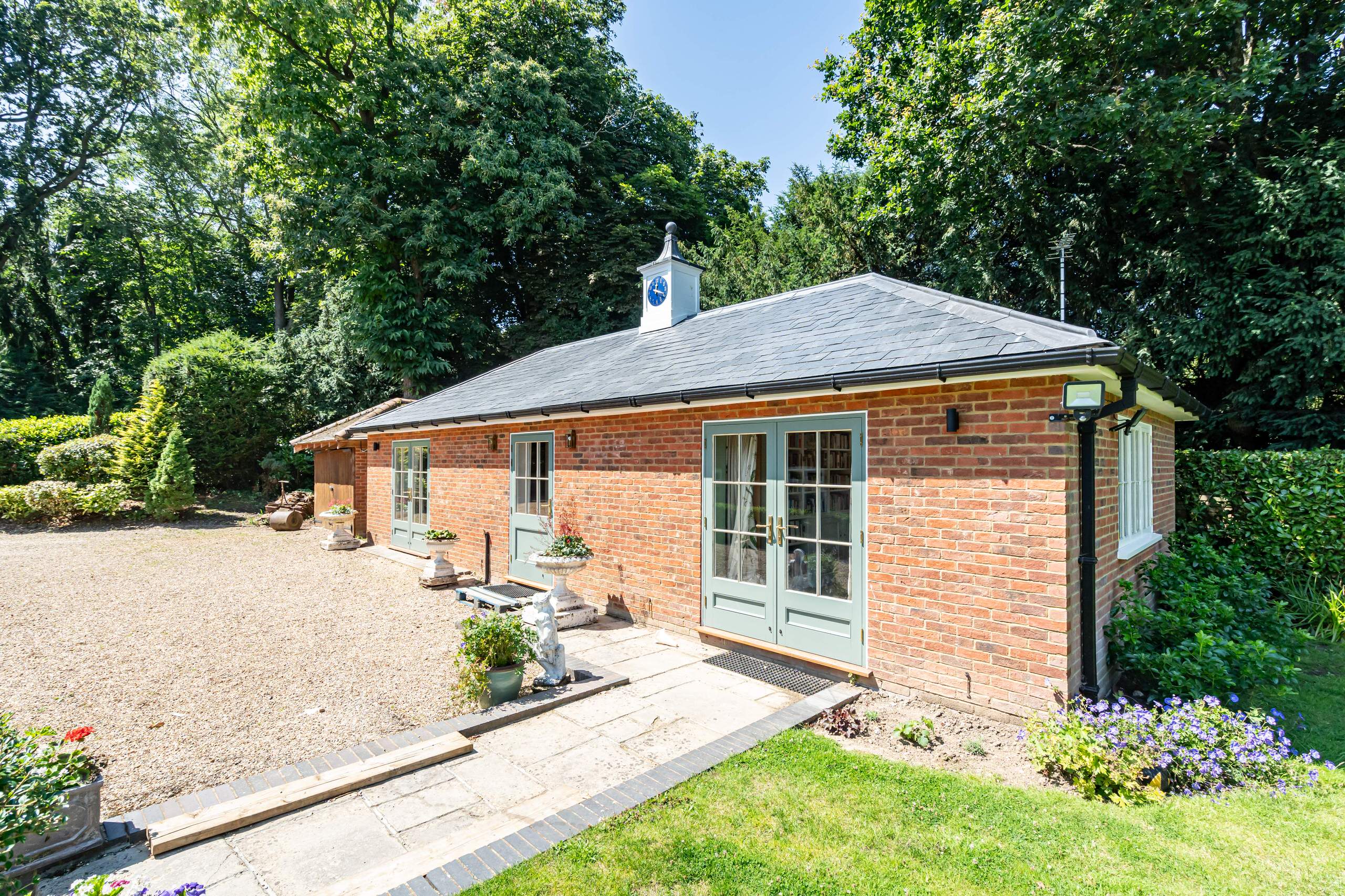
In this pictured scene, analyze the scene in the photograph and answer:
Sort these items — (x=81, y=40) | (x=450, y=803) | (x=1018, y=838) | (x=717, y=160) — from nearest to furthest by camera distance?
(x=1018, y=838) → (x=450, y=803) → (x=81, y=40) → (x=717, y=160)

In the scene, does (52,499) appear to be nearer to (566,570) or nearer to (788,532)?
(566,570)

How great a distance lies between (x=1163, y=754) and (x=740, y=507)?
361 cm

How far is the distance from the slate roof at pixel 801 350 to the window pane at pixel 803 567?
149 cm

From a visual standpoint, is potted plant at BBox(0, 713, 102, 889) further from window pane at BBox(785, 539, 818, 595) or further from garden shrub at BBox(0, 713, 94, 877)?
window pane at BBox(785, 539, 818, 595)

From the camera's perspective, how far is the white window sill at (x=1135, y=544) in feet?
18.1

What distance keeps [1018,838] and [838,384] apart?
3169 mm

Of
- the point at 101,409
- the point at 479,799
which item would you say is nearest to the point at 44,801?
the point at 479,799

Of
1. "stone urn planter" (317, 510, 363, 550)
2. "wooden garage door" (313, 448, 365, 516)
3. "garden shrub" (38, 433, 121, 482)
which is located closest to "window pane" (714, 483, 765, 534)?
"stone urn planter" (317, 510, 363, 550)

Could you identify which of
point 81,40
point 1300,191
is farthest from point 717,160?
point 81,40

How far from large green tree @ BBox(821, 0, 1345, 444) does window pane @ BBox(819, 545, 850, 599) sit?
28.9 ft

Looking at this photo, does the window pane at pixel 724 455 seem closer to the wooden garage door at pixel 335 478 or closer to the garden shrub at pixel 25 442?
the wooden garage door at pixel 335 478

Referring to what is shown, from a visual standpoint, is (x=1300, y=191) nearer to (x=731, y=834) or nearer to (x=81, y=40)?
(x=731, y=834)

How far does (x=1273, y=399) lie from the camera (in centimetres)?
951

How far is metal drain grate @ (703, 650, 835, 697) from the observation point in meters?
5.21
